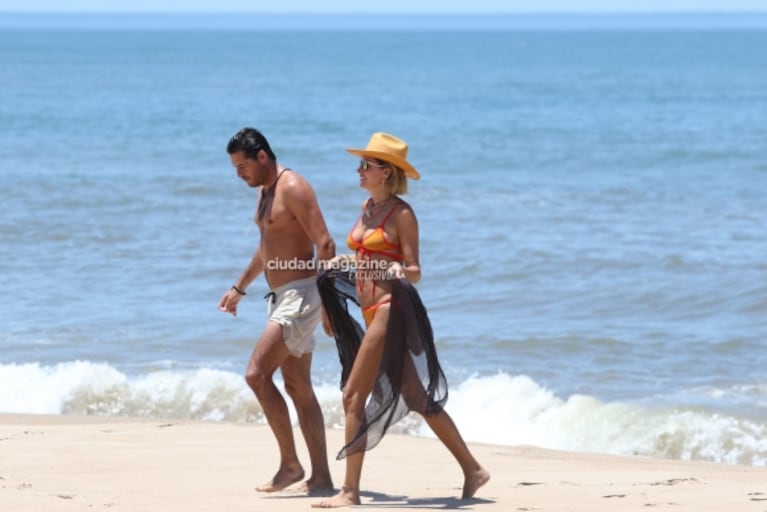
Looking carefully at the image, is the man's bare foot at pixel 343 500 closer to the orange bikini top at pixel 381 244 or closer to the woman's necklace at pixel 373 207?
the orange bikini top at pixel 381 244

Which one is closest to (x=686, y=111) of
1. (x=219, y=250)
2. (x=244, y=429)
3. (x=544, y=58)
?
(x=219, y=250)

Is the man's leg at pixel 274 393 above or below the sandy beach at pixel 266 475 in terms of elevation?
above

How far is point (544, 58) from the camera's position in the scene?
91625 millimetres

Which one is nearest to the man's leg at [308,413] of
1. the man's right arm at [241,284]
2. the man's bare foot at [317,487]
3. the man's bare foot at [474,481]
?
the man's bare foot at [317,487]

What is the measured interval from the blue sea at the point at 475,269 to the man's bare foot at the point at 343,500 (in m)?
3.59

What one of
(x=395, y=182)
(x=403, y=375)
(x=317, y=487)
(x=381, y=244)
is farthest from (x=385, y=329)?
(x=317, y=487)

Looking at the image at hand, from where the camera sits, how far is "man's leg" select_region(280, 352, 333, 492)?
604 cm

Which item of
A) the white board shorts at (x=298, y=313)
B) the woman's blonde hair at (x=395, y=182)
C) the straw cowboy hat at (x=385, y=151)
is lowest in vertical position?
the white board shorts at (x=298, y=313)

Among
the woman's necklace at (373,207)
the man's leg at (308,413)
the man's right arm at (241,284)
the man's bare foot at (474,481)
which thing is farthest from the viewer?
the man's right arm at (241,284)

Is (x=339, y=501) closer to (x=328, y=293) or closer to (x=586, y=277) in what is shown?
(x=328, y=293)

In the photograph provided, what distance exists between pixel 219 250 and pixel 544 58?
7777cm

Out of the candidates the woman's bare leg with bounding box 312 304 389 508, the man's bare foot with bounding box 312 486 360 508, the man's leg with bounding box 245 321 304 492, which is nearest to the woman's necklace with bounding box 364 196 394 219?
the woman's bare leg with bounding box 312 304 389 508

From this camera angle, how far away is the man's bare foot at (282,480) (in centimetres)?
605

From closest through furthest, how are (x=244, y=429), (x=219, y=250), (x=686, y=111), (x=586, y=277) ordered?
(x=244, y=429) < (x=586, y=277) < (x=219, y=250) < (x=686, y=111)
